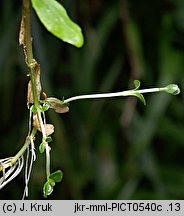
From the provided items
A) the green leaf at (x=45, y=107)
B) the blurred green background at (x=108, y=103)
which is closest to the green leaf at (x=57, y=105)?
the green leaf at (x=45, y=107)

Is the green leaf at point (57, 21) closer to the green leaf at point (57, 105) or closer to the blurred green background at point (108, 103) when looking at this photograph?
the green leaf at point (57, 105)

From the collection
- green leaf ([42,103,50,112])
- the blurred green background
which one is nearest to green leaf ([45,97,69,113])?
green leaf ([42,103,50,112])

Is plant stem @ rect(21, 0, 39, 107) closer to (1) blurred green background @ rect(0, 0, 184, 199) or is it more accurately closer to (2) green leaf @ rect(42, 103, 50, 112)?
(2) green leaf @ rect(42, 103, 50, 112)

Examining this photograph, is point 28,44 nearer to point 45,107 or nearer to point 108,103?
point 45,107

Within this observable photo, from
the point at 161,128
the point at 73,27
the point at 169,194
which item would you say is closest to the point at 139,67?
the point at 161,128

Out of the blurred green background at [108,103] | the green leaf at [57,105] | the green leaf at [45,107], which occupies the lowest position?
→ the green leaf at [45,107]

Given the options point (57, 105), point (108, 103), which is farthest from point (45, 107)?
point (108, 103)

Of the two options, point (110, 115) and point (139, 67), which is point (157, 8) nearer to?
point (139, 67)
